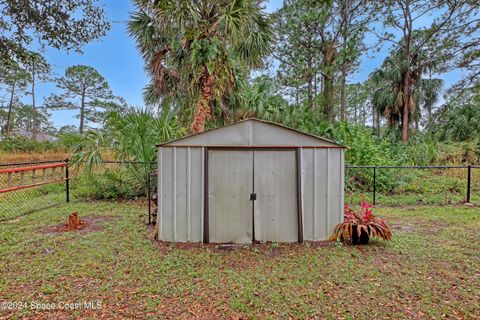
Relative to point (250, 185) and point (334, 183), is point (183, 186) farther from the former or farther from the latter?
point (334, 183)

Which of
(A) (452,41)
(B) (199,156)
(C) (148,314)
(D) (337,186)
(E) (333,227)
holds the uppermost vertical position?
(A) (452,41)

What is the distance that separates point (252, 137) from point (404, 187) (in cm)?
580

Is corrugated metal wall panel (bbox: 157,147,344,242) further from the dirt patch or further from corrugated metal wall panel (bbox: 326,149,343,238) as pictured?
the dirt patch

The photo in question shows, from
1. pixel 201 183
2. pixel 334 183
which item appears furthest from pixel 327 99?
pixel 201 183

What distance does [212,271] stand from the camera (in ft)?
9.57

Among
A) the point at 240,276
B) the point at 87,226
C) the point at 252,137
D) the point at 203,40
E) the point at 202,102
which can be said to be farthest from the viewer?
the point at 202,102

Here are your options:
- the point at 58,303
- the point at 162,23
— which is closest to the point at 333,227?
the point at 58,303

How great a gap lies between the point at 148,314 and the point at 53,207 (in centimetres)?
516

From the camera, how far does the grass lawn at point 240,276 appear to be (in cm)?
223

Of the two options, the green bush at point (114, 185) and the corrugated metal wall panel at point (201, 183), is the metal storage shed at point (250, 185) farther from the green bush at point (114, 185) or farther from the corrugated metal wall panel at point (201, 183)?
the green bush at point (114, 185)

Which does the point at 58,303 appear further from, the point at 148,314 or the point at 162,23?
the point at 162,23

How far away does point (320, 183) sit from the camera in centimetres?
371

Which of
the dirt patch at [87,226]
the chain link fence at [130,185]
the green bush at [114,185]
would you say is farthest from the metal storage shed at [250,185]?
the green bush at [114,185]

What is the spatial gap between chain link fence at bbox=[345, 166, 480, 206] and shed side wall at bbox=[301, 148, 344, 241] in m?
3.06
